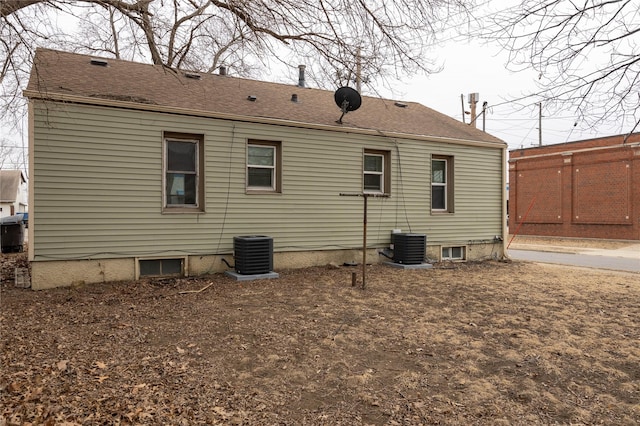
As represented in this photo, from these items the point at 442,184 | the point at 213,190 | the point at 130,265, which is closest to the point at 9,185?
the point at 130,265

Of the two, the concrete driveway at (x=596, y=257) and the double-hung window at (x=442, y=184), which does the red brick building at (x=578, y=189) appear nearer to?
the concrete driveway at (x=596, y=257)

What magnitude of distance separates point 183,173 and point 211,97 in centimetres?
203

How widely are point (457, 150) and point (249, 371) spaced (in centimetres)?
946

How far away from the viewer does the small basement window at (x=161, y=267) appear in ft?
26.6

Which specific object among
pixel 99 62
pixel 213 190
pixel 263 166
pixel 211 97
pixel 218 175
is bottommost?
pixel 213 190

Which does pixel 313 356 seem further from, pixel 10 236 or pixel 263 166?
pixel 10 236

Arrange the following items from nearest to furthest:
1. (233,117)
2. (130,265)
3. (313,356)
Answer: (313,356) → (130,265) → (233,117)

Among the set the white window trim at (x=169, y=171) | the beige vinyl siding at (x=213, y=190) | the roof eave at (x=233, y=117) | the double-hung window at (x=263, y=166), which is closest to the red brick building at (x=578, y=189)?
the roof eave at (x=233, y=117)

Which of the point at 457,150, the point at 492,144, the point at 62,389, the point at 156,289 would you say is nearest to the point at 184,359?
the point at 62,389

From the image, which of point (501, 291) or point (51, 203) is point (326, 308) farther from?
point (51, 203)

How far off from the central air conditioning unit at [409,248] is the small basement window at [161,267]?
16.6ft

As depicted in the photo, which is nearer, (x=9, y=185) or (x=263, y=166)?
(x=263, y=166)

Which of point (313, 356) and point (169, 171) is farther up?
point (169, 171)

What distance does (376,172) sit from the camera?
1061 centimetres
